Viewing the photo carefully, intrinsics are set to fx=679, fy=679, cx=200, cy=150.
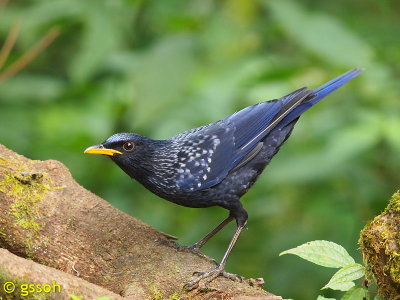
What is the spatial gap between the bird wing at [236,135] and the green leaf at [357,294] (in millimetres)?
1828

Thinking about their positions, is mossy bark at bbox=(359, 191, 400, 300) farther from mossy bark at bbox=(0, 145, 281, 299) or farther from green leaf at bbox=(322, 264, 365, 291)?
mossy bark at bbox=(0, 145, 281, 299)

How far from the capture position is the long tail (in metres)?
5.08

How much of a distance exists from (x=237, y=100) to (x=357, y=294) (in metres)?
2.89

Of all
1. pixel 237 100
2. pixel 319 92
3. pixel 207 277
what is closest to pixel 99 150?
pixel 207 277

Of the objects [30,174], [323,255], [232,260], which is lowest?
[232,260]

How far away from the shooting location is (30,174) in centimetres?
366

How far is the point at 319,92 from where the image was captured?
201 inches

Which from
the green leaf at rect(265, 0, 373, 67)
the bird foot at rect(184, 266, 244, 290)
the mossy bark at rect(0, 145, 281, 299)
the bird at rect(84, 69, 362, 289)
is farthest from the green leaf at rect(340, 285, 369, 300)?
the green leaf at rect(265, 0, 373, 67)

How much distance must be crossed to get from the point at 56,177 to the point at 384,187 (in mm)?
3060

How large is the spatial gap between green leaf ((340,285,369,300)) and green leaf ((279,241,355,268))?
0.46 ft

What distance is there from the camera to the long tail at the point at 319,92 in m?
5.08

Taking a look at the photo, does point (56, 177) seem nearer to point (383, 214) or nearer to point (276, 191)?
point (383, 214)

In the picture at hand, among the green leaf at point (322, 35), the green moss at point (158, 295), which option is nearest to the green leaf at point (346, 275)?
the green moss at point (158, 295)

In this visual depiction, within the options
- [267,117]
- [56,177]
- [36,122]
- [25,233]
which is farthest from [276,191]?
[25,233]
